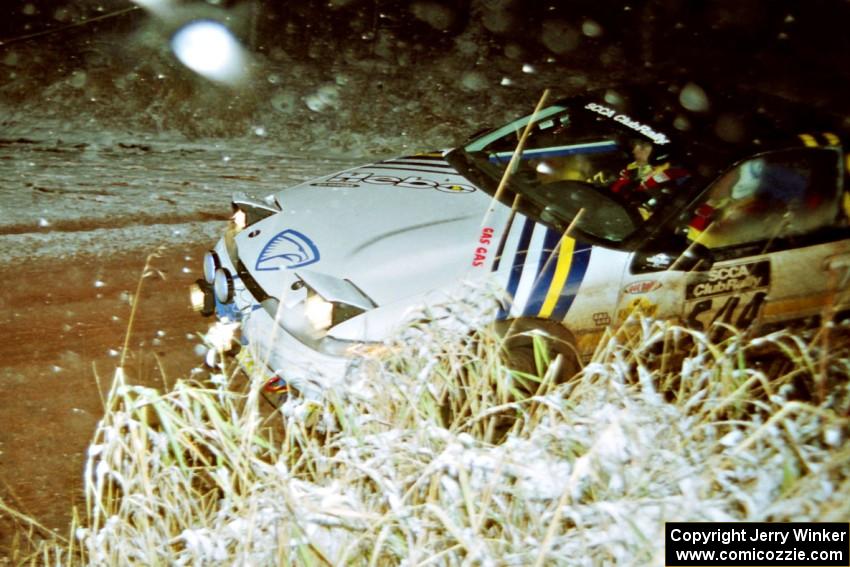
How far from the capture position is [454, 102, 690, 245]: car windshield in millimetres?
3900

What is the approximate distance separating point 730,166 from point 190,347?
9.88ft

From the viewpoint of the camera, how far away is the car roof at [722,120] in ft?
13.0

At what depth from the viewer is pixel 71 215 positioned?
5781mm

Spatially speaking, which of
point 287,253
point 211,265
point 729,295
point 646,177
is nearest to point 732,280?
point 729,295

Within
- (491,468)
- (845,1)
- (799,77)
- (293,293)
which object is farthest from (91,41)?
(845,1)

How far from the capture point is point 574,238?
372 cm

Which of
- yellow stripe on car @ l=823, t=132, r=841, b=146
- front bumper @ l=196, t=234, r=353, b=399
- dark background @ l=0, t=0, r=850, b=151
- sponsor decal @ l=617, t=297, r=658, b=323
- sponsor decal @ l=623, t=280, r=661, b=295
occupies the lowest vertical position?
front bumper @ l=196, t=234, r=353, b=399

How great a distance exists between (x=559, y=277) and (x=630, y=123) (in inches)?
49.1

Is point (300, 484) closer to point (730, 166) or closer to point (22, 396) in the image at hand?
point (22, 396)

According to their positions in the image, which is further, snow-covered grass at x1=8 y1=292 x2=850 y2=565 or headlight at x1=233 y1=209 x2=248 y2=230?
headlight at x1=233 y1=209 x2=248 y2=230

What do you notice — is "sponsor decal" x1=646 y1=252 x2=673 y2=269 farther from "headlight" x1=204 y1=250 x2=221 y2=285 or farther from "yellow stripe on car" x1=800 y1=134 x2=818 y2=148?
"headlight" x1=204 y1=250 x2=221 y2=285

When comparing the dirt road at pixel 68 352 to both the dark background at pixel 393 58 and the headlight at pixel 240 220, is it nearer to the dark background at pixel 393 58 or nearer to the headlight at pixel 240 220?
the headlight at pixel 240 220

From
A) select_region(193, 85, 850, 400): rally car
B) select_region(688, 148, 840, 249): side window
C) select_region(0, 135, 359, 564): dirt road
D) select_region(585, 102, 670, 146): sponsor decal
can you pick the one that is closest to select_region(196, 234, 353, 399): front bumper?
select_region(193, 85, 850, 400): rally car

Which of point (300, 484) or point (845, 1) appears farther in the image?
point (845, 1)
